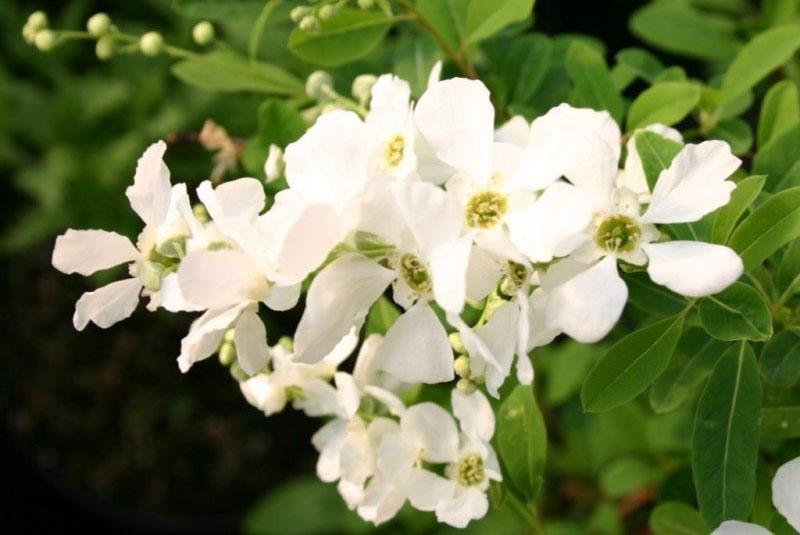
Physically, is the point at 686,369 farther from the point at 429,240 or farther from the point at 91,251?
the point at 91,251

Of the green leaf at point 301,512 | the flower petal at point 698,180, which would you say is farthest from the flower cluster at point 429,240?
the green leaf at point 301,512

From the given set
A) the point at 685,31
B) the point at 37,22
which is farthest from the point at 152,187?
the point at 685,31

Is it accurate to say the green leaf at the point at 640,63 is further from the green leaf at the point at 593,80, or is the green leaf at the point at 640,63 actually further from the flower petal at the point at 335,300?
the flower petal at the point at 335,300

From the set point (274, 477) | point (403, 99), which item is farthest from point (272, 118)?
point (274, 477)

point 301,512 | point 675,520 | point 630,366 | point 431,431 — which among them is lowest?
point 301,512

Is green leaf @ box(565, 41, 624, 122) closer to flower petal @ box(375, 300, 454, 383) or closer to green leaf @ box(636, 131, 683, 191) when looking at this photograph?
green leaf @ box(636, 131, 683, 191)

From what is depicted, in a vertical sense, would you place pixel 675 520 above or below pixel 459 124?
below
